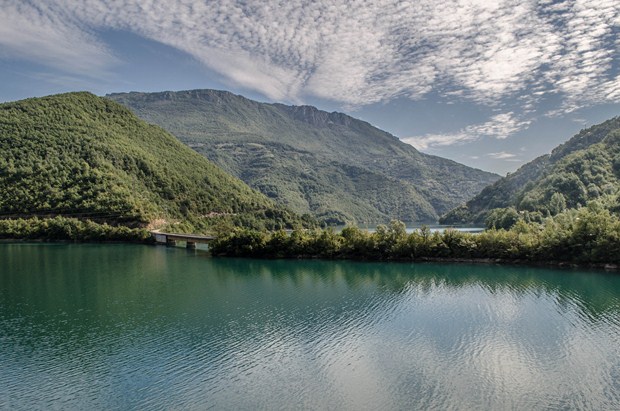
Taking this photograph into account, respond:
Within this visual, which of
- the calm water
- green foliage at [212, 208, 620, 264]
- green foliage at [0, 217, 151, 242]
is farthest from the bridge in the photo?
the calm water

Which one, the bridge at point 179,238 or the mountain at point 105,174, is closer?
the bridge at point 179,238

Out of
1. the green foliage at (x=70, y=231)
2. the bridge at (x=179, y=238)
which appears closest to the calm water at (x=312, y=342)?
the bridge at (x=179, y=238)

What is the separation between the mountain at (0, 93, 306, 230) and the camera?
352 ft

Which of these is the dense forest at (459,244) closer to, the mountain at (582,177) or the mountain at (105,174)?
the mountain at (582,177)

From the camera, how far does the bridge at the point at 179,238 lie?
92688 millimetres

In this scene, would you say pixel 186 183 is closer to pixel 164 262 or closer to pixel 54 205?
pixel 54 205

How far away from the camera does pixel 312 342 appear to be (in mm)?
28188

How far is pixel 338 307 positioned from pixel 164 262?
40234 mm

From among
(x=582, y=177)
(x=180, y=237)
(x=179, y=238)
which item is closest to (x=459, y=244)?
(x=180, y=237)

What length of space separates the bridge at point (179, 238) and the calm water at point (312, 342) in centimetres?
4029

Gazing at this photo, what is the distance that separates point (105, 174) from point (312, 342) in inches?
4229

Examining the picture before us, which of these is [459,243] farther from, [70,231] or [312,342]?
[70,231]

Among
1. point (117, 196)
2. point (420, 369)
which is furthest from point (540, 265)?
point (117, 196)

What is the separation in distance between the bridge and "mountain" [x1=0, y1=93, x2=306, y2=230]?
898 centimetres
